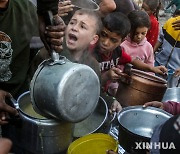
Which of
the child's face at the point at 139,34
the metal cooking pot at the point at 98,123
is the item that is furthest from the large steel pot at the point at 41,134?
the child's face at the point at 139,34

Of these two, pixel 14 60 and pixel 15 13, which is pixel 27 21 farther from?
pixel 14 60

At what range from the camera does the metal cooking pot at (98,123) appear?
198cm

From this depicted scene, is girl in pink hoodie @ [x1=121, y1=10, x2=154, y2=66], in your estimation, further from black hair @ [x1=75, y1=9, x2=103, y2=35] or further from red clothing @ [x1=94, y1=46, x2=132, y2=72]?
black hair @ [x1=75, y1=9, x2=103, y2=35]

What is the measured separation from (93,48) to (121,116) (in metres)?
0.99

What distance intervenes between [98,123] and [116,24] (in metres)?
1.07

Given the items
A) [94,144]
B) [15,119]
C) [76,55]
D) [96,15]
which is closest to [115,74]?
[76,55]

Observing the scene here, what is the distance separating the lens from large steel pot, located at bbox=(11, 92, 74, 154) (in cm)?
154

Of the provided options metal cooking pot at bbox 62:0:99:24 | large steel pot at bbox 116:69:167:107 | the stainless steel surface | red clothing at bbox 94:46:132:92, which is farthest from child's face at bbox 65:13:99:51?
the stainless steel surface

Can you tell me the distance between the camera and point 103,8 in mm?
3047

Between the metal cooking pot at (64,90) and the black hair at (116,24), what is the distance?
53.7 inches

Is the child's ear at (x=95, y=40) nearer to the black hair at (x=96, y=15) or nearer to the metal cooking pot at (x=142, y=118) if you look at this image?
the black hair at (x=96, y=15)

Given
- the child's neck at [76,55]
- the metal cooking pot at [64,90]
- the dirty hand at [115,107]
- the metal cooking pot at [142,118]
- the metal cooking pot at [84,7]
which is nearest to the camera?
the metal cooking pot at [64,90]

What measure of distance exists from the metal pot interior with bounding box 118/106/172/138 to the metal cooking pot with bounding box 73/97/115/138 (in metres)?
0.11

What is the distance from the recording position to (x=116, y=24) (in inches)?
108
